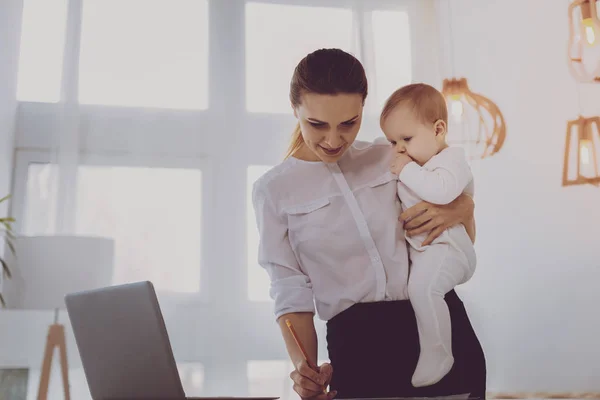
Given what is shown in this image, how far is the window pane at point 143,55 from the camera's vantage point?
3.97 meters

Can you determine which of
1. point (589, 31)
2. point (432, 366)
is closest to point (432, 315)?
point (432, 366)

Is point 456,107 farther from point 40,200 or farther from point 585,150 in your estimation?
point 40,200

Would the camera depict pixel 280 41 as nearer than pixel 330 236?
No

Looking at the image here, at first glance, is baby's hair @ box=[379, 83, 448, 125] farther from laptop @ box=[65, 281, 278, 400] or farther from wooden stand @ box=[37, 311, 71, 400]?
wooden stand @ box=[37, 311, 71, 400]

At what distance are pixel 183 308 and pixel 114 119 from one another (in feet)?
4.07

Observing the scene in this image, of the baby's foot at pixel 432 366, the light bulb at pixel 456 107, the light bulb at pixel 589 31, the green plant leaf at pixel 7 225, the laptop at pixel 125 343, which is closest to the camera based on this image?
the laptop at pixel 125 343

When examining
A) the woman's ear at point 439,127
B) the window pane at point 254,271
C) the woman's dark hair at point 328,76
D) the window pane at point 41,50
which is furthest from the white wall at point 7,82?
the woman's ear at point 439,127

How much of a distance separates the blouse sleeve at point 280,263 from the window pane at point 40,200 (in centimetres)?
263

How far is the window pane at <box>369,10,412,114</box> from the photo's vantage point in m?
4.21

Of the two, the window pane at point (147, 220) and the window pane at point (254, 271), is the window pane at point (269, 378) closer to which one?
the window pane at point (254, 271)

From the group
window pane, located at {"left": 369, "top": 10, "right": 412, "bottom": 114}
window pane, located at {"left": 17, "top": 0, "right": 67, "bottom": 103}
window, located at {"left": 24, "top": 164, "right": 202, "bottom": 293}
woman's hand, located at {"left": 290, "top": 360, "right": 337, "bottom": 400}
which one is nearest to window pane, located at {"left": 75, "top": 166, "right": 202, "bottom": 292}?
window, located at {"left": 24, "top": 164, "right": 202, "bottom": 293}

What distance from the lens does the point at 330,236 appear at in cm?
139

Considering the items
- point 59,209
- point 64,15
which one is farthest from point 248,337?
point 64,15

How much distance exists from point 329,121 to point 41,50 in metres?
3.14
